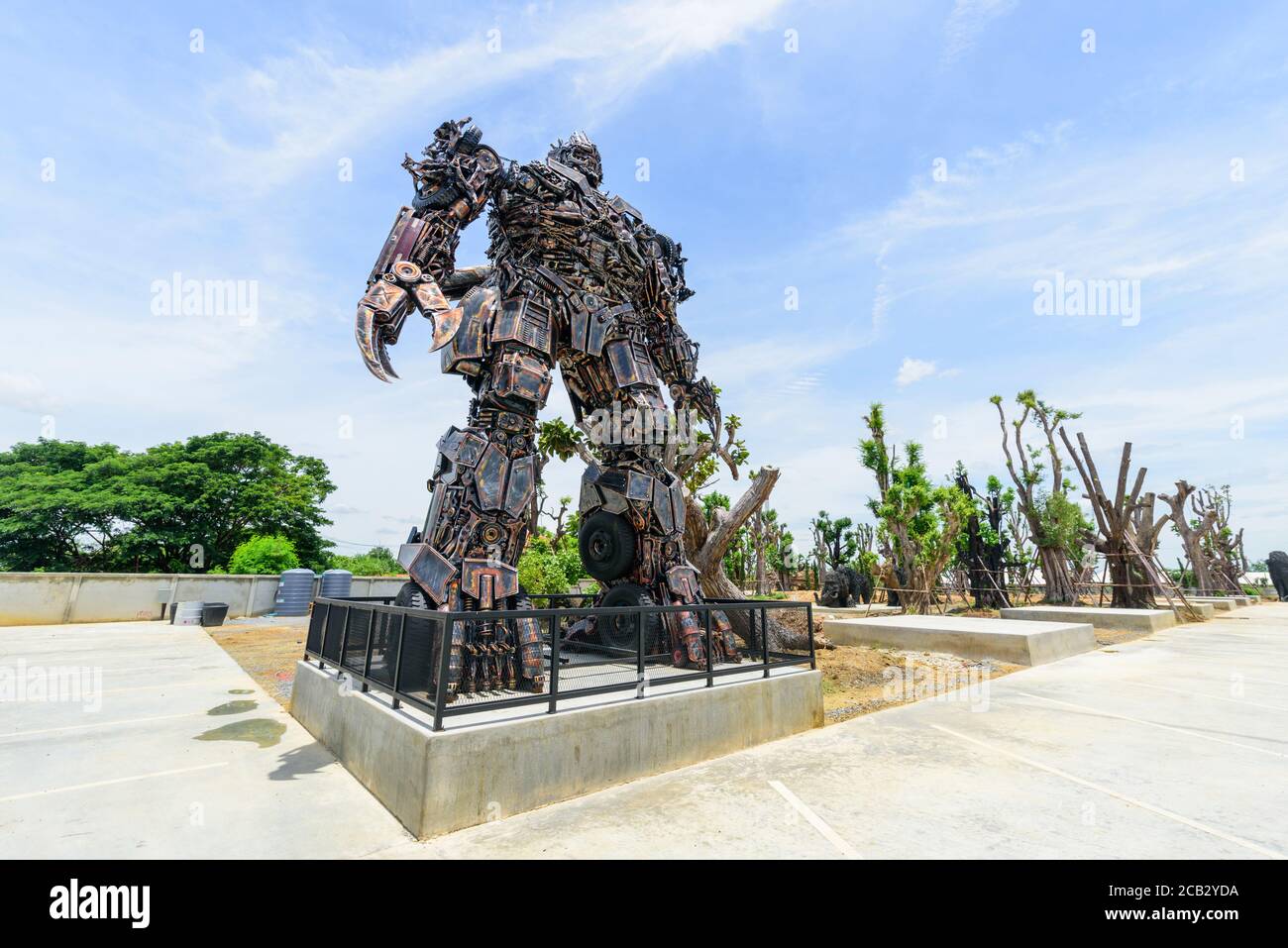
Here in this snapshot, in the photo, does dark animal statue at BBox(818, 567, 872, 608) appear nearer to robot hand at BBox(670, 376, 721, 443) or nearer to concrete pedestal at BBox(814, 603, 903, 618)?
concrete pedestal at BBox(814, 603, 903, 618)

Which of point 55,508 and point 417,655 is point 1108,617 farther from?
point 55,508

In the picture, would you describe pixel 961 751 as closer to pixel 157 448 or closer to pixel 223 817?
pixel 223 817

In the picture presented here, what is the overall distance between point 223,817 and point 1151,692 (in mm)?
9687

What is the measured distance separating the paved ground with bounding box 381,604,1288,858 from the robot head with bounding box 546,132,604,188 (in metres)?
5.97

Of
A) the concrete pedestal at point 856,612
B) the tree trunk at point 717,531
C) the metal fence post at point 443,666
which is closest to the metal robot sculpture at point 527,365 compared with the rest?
the metal fence post at point 443,666

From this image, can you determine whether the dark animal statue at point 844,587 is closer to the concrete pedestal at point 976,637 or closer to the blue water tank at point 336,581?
the concrete pedestal at point 976,637

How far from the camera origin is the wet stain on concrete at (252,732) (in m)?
5.20

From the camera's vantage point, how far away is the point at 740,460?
2044 cm

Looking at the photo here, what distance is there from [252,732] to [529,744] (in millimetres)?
3756

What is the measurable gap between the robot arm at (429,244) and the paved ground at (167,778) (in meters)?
3.05

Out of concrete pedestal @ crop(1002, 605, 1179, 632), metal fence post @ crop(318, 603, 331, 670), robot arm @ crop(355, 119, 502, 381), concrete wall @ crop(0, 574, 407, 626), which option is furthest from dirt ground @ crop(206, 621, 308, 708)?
concrete pedestal @ crop(1002, 605, 1179, 632)

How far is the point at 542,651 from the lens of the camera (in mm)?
4930

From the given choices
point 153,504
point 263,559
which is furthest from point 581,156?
point 153,504

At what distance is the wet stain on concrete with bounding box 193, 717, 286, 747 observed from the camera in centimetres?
520
